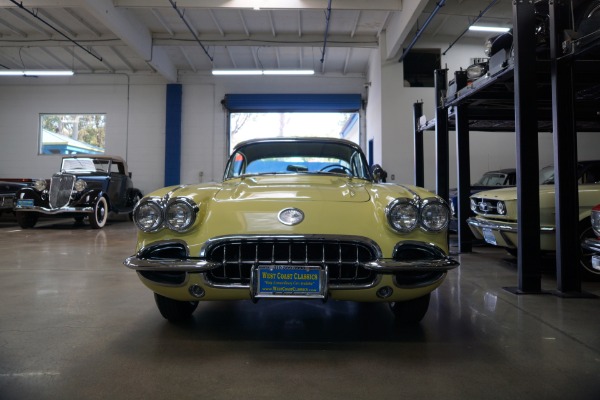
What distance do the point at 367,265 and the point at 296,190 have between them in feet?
2.27

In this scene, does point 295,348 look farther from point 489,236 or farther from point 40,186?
point 40,186

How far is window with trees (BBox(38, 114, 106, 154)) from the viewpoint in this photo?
14234mm

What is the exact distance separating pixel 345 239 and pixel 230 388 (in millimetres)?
886

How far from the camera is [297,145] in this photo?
352 cm

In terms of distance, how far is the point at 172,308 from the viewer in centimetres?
244

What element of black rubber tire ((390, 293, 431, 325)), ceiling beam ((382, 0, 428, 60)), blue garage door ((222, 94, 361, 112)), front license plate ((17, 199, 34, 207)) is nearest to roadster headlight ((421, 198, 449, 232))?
black rubber tire ((390, 293, 431, 325))

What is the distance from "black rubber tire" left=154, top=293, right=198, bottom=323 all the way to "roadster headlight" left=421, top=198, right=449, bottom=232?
5.14 ft

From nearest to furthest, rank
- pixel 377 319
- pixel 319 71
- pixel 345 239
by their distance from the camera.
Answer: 1. pixel 345 239
2. pixel 377 319
3. pixel 319 71

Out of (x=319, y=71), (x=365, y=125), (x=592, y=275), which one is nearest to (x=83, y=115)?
(x=319, y=71)

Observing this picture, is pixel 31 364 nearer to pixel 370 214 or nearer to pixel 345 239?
pixel 345 239

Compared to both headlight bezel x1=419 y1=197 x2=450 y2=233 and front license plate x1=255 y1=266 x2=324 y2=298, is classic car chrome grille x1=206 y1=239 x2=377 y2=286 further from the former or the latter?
headlight bezel x1=419 y1=197 x2=450 y2=233

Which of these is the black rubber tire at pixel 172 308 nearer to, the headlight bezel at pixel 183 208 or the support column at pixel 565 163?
the headlight bezel at pixel 183 208

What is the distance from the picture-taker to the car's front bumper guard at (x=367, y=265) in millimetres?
1997

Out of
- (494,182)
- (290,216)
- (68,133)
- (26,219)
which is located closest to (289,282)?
(290,216)
